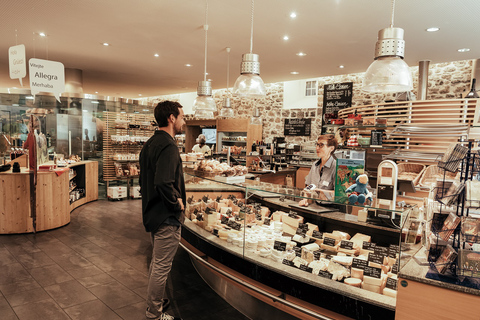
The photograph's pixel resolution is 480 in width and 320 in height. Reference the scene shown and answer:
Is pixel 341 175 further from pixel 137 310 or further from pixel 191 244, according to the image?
pixel 137 310

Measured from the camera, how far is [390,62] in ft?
7.20

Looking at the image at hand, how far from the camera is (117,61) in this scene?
25.9 feet

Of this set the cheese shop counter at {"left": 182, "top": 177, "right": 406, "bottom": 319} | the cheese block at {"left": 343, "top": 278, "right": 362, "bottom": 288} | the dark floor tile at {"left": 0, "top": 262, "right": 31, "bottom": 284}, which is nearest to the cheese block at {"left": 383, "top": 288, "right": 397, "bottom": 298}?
the cheese shop counter at {"left": 182, "top": 177, "right": 406, "bottom": 319}

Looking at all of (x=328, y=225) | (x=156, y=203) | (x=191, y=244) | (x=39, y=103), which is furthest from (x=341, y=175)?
(x=39, y=103)

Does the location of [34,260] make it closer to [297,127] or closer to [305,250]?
[305,250]

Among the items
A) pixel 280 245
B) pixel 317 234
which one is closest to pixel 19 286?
pixel 280 245

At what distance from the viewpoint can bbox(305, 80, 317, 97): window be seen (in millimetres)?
9565

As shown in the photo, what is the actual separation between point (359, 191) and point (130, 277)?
9.71ft

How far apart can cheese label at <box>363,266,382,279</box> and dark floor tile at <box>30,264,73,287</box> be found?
343 centimetres

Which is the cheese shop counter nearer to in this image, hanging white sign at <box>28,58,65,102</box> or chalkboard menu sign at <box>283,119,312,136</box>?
hanging white sign at <box>28,58,65,102</box>

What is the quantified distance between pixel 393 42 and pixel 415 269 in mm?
1473

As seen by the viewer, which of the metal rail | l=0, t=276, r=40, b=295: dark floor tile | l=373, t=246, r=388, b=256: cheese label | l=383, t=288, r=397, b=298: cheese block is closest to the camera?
l=383, t=288, r=397, b=298: cheese block

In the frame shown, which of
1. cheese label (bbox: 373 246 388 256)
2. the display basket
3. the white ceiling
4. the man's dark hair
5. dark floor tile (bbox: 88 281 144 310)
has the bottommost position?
dark floor tile (bbox: 88 281 144 310)

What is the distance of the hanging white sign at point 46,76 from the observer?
14.2 feet
